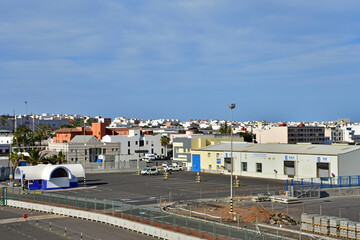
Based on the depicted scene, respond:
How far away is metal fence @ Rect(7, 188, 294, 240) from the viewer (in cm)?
3088

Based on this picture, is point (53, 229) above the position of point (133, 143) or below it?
below

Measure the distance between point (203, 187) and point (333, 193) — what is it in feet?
63.0

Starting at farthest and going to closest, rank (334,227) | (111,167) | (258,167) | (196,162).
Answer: (111,167)
(196,162)
(258,167)
(334,227)

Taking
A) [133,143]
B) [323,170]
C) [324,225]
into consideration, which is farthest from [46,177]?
[133,143]

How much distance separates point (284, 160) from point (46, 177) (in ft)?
130

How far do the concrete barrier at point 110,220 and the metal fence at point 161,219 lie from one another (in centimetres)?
39

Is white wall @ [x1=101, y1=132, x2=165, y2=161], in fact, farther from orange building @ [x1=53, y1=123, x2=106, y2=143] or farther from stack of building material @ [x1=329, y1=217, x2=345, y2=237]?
stack of building material @ [x1=329, y1=217, x2=345, y2=237]

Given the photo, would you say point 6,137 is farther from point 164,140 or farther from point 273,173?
point 273,173

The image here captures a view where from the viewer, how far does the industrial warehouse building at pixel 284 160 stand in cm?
7075

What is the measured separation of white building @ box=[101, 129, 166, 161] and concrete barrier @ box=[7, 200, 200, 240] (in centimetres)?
7072

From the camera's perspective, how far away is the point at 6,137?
141750mm

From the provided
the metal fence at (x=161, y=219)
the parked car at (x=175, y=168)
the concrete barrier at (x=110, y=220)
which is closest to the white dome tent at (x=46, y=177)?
the concrete barrier at (x=110, y=220)

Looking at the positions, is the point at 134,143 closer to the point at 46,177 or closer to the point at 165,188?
the point at 46,177

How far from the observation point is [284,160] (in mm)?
78375
